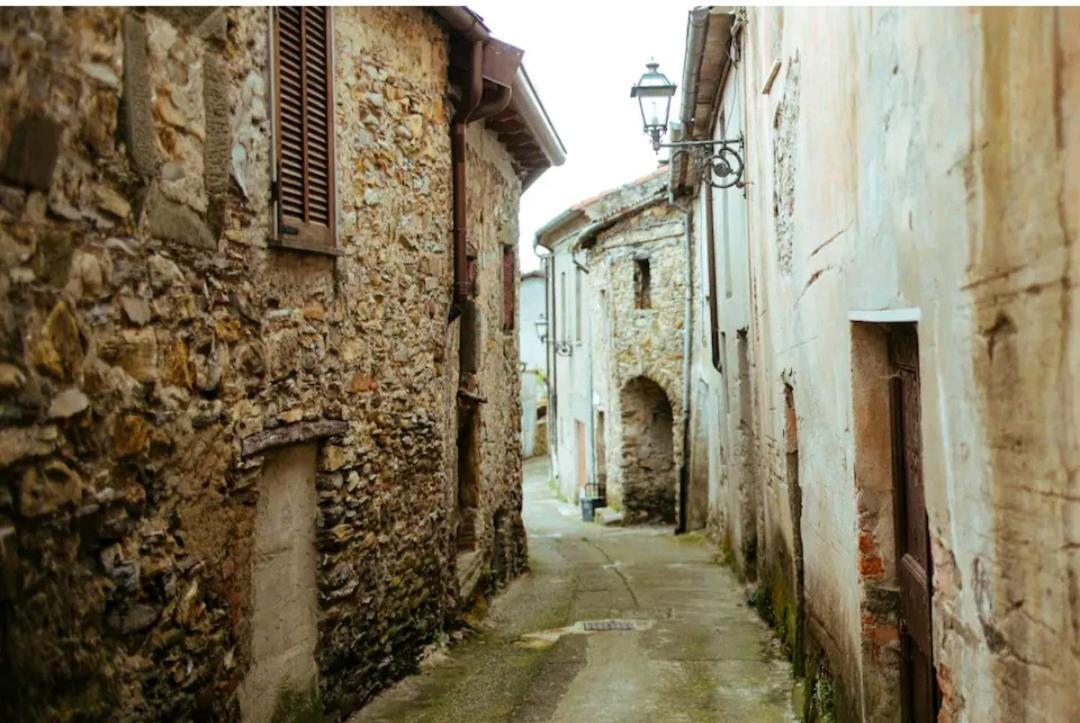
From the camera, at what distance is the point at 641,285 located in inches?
739

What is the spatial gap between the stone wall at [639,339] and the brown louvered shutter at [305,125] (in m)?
11.8

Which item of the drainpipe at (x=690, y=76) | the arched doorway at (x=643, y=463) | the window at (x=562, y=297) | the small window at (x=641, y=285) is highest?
the drainpipe at (x=690, y=76)

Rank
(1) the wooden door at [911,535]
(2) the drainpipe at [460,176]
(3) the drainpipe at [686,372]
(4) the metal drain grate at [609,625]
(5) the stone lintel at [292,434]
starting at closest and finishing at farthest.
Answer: (1) the wooden door at [911,535] < (5) the stone lintel at [292,434] < (2) the drainpipe at [460,176] < (4) the metal drain grate at [609,625] < (3) the drainpipe at [686,372]

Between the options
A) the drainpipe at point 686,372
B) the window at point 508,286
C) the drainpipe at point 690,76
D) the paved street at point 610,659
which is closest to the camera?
the paved street at point 610,659

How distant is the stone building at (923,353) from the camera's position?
2369 millimetres

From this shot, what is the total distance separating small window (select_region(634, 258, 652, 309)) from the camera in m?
18.7

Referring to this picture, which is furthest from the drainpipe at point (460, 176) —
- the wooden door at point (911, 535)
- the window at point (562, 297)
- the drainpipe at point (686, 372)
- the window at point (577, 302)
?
the window at point (562, 297)

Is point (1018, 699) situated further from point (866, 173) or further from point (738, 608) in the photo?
point (738, 608)

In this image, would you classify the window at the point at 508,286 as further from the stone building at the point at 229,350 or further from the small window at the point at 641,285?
the small window at the point at 641,285

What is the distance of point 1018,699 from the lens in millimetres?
2635

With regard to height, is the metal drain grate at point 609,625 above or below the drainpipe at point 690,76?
below

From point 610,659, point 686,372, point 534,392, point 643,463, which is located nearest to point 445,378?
point 610,659

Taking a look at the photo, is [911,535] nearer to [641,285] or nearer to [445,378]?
[445,378]

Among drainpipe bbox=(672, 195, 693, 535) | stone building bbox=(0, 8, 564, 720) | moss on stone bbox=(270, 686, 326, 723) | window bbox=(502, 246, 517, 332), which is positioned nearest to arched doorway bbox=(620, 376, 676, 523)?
drainpipe bbox=(672, 195, 693, 535)
